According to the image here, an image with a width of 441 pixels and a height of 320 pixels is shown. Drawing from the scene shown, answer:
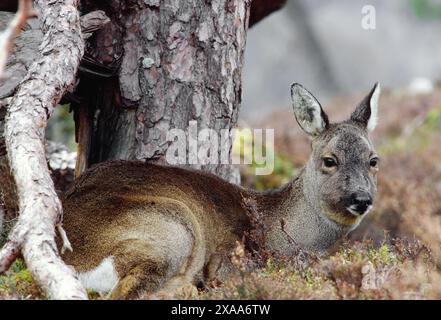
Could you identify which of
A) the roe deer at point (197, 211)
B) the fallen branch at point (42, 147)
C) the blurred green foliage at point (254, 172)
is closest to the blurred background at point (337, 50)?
the blurred green foliage at point (254, 172)

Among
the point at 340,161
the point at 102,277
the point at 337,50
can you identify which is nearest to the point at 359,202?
the point at 340,161

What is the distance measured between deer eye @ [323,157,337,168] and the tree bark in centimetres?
155

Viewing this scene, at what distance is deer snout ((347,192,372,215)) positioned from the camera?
8.61m

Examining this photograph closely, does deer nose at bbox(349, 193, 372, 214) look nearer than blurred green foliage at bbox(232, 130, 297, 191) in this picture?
Yes

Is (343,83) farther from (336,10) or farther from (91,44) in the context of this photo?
(91,44)

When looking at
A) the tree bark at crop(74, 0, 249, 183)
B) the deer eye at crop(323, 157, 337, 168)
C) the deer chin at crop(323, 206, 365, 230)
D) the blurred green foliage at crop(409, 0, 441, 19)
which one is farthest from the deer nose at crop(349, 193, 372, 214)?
the blurred green foliage at crop(409, 0, 441, 19)

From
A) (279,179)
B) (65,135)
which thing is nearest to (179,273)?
(279,179)

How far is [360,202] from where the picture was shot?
28.3ft

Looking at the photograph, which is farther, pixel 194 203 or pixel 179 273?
pixel 194 203

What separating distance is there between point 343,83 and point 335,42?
6.13 feet

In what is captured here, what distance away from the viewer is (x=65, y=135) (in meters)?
16.5

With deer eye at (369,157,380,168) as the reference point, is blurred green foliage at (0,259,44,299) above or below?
below

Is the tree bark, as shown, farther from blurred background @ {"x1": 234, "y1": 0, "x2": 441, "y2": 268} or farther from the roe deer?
blurred background @ {"x1": 234, "y1": 0, "x2": 441, "y2": 268}

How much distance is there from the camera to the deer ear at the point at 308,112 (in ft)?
30.2
